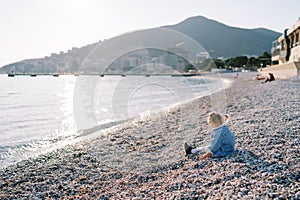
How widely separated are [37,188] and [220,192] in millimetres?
3324

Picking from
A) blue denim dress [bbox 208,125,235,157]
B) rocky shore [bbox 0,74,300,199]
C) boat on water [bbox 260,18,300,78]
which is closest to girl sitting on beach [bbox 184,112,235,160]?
blue denim dress [bbox 208,125,235,157]

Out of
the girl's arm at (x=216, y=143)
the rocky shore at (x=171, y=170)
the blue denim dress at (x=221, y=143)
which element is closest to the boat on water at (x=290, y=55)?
the rocky shore at (x=171, y=170)

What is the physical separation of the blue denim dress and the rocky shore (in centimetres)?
19

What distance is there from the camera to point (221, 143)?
5.45m

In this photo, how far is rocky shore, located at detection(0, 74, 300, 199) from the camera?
4059 mm

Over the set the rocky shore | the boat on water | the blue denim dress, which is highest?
the boat on water

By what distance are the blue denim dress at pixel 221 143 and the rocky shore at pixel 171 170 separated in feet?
→ 0.62

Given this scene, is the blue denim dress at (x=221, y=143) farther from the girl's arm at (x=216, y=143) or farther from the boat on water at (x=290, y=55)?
the boat on water at (x=290, y=55)

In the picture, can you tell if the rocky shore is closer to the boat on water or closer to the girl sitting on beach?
the girl sitting on beach

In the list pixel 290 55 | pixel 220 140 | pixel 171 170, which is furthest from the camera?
pixel 290 55

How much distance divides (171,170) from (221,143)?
1057 millimetres

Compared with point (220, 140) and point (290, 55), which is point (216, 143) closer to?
point (220, 140)

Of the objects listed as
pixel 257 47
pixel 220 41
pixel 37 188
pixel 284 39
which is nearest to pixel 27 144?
pixel 37 188

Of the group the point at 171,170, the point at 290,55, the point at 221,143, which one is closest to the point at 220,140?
the point at 221,143
